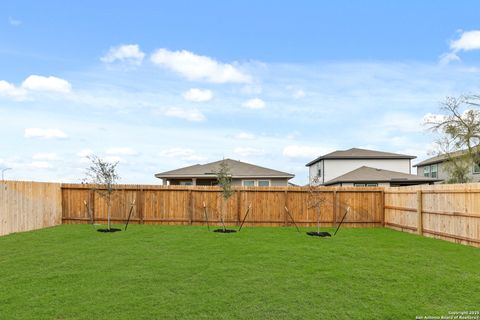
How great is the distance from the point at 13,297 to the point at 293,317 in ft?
14.2

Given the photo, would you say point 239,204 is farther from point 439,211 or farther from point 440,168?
point 440,168

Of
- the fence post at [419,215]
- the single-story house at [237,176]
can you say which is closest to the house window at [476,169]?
the single-story house at [237,176]

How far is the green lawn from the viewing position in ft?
18.8

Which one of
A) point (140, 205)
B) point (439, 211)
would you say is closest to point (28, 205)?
point (140, 205)

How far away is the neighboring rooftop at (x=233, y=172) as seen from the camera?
88.3ft

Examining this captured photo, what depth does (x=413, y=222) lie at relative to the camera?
15445 millimetres

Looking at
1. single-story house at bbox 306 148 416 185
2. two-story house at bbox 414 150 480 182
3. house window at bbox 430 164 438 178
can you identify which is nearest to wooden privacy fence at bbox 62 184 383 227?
single-story house at bbox 306 148 416 185

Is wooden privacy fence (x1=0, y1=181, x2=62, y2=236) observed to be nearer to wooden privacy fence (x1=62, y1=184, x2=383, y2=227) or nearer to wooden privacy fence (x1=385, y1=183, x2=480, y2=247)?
wooden privacy fence (x1=62, y1=184, x2=383, y2=227)

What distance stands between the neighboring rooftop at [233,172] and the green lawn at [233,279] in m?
14.4

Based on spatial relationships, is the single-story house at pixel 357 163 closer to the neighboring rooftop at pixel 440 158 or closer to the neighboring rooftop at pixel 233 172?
the neighboring rooftop at pixel 440 158

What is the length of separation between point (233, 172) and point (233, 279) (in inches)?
791

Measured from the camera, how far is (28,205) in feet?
50.9

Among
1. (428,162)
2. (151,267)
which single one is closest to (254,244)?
(151,267)

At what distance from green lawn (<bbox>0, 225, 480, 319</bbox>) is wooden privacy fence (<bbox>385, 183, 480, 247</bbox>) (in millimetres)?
757
